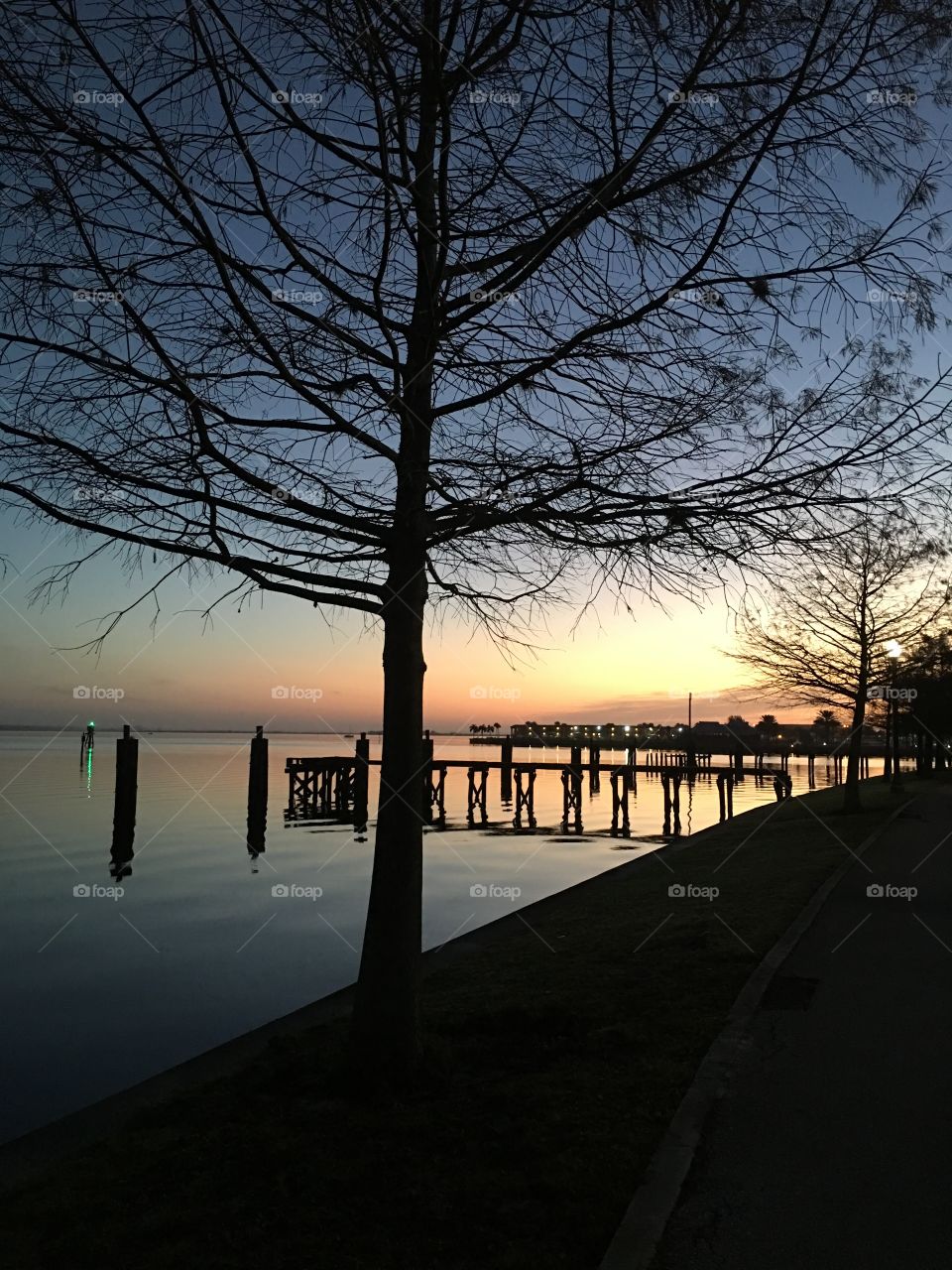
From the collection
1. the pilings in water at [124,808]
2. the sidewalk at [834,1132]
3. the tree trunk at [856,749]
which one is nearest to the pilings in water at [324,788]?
the pilings in water at [124,808]

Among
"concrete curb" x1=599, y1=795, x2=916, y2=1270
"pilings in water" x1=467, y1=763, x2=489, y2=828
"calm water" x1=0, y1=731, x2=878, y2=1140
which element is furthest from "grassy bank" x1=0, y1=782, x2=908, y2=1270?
"pilings in water" x1=467, y1=763, x2=489, y2=828

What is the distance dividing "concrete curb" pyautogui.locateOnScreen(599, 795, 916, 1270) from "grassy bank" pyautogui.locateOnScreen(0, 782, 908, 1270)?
4.2 inches

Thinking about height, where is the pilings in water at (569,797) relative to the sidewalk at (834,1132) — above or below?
below

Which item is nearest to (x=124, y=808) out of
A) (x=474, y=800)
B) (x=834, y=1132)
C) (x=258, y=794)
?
(x=258, y=794)

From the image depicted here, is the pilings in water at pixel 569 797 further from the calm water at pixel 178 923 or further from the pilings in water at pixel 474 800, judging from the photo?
the pilings in water at pixel 474 800

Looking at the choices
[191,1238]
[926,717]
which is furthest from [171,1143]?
[926,717]

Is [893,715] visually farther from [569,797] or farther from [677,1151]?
[677,1151]

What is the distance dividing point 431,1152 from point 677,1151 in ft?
3.98

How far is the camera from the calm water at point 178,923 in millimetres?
11383

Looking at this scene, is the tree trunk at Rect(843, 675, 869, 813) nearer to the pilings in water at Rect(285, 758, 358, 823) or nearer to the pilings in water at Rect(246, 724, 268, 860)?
the pilings in water at Rect(246, 724, 268, 860)

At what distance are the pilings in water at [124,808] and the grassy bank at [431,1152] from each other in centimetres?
2135

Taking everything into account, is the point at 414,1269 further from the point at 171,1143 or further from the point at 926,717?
the point at 926,717

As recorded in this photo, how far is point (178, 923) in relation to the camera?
62.6 ft

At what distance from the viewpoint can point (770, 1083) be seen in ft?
17.8
